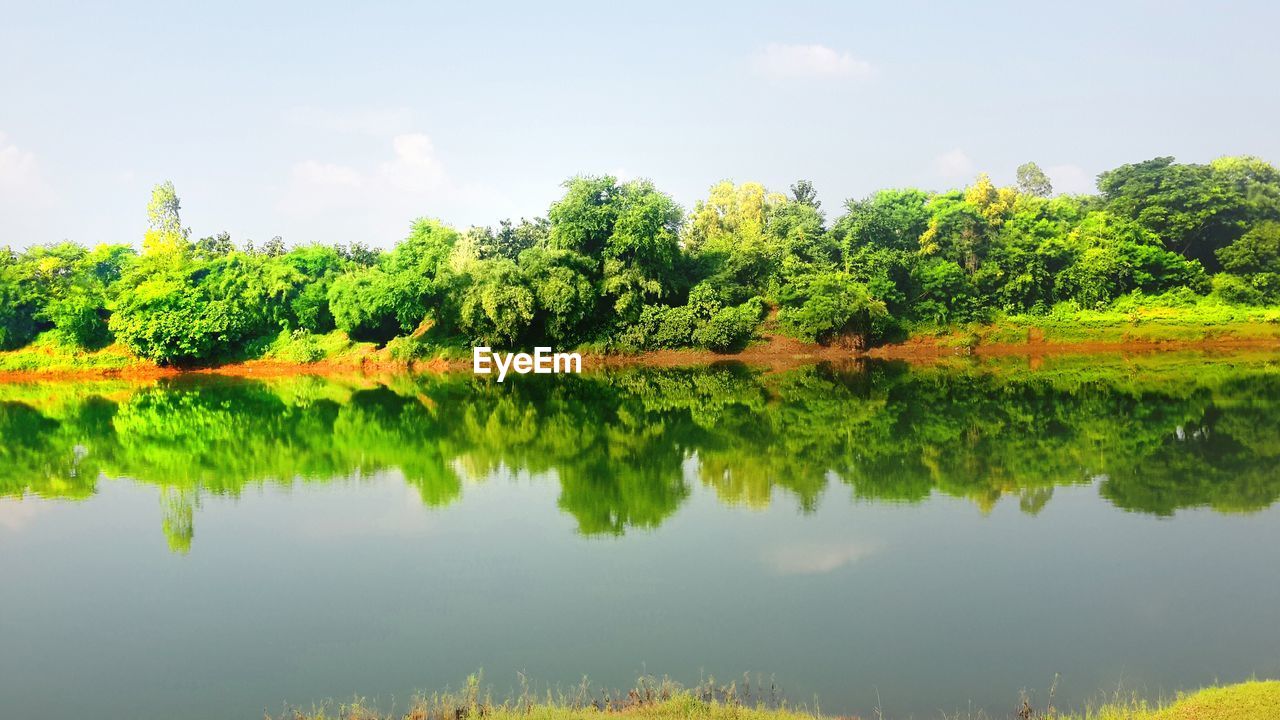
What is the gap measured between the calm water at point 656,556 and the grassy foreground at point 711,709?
0.34 m

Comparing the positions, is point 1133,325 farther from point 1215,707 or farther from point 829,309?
point 1215,707

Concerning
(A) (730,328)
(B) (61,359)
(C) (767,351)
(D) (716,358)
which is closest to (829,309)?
(C) (767,351)

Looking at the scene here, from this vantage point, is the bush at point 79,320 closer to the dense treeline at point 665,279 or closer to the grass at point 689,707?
the dense treeline at point 665,279

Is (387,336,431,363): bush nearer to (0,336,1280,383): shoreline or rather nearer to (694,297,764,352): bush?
(0,336,1280,383): shoreline

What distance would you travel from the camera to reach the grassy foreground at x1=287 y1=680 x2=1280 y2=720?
5535 mm

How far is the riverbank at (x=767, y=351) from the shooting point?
34.4 metres

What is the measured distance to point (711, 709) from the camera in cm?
591

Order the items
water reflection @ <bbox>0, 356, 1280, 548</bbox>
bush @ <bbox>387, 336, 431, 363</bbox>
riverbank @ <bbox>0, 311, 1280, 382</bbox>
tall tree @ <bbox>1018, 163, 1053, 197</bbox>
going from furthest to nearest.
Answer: tall tree @ <bbox>1018, 163, 1053, 197</bbox> → bush @ <bbox>387, 336, 431, 363</bbox> → riverbank @ <bbox>0, 311, 1280, 382</bbox> → water reflection @ <bbox>0, 356, 1280, 548</bbox>

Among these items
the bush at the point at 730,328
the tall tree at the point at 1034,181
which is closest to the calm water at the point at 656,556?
the bush at the point at 730,328

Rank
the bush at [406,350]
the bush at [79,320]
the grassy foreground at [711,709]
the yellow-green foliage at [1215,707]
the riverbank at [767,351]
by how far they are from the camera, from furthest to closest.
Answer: the bush at [406,350] < the bush at [79,320] < the riverbank at [767,351] < the grassy foreground at [711,709] < the yellow-green foliage at [1215,707]

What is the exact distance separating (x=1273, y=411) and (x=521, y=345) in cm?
2735

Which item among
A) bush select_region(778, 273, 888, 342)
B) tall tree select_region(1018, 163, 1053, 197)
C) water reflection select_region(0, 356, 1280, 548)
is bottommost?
water reflection select_region(0, 356, 1280, 548)

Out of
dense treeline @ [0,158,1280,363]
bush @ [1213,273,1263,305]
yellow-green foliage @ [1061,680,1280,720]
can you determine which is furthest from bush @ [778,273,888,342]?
yellow-green foliage @ [1061,680,1280,720]

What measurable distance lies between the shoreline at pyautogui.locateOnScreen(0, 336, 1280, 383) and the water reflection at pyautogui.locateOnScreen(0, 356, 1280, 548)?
6774mm
